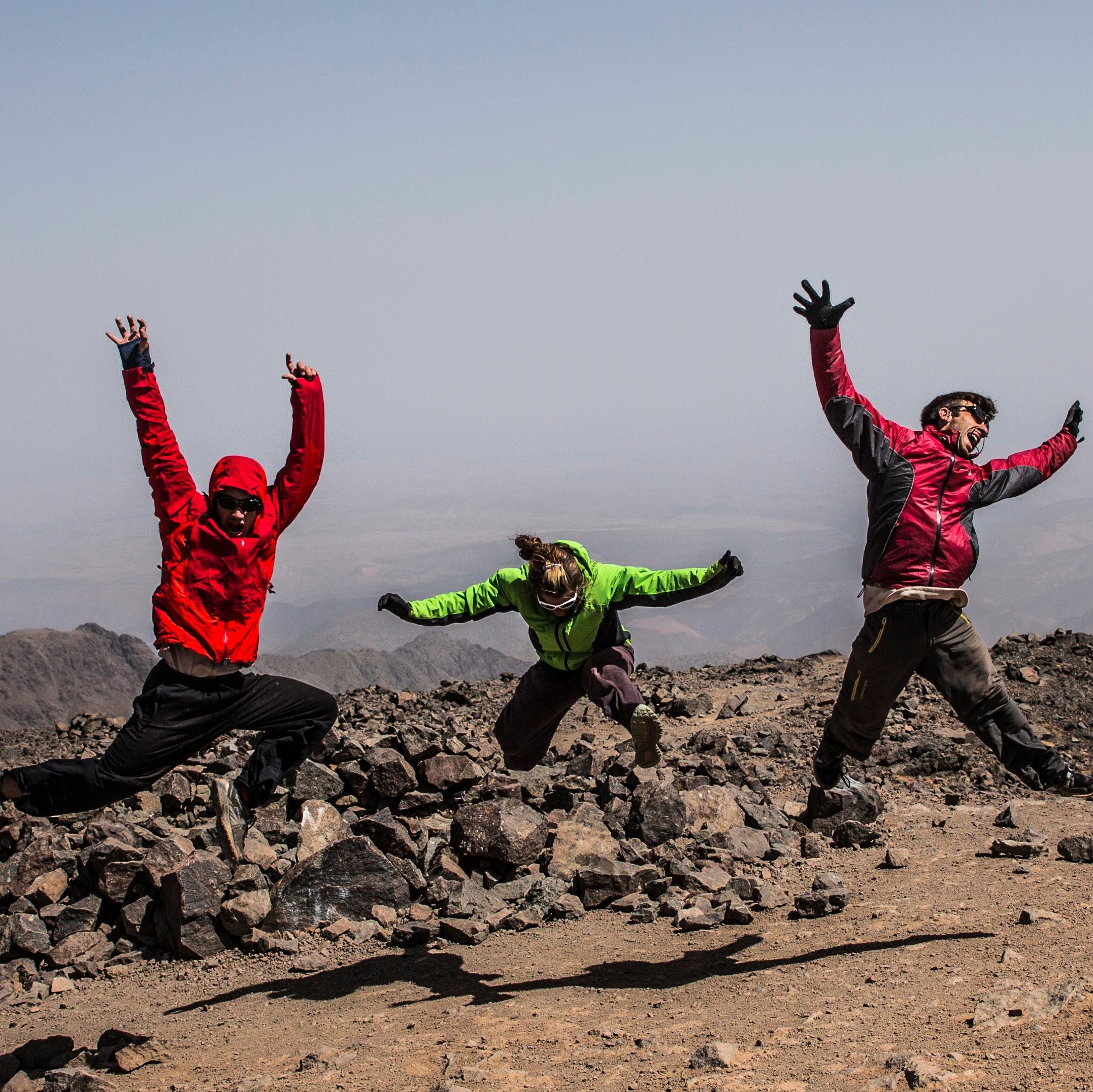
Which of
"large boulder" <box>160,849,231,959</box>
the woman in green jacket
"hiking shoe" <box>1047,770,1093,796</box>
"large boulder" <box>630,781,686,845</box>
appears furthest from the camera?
"large boulder" <box>630,781,686,845</box>

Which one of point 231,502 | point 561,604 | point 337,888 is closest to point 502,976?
point 337,888

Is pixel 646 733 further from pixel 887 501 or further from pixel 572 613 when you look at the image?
pixel 887 501

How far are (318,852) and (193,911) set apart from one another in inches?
34.0

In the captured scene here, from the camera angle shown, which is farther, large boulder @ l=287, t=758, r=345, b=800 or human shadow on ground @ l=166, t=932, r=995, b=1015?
large boulder @ l=287, t=758, r=345, b=800

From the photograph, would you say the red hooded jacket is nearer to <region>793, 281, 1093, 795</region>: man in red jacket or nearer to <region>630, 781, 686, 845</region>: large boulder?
<region>793, 281, 1093, 795</region>: man in red jacket

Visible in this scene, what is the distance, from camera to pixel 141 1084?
5.41 metres

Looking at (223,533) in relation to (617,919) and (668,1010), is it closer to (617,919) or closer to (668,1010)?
(668,1010)

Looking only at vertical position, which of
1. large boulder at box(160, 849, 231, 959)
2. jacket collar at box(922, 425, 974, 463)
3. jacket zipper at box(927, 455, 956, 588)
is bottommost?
large boulder at box(160, 849, 231, 959)

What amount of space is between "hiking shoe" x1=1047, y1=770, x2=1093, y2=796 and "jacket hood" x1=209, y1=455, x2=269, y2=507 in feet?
14.3

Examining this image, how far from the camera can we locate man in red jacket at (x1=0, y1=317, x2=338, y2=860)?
17.7ft

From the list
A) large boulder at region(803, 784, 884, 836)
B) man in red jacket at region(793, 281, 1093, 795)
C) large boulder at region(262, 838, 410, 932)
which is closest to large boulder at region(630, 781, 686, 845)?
large boulder at region(803, 784, 884, 836)

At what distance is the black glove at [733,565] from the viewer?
19.4 ft

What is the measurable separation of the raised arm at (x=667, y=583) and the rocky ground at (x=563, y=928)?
1.98 meters

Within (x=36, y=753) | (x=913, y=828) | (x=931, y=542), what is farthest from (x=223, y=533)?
(x=36, y=753)
